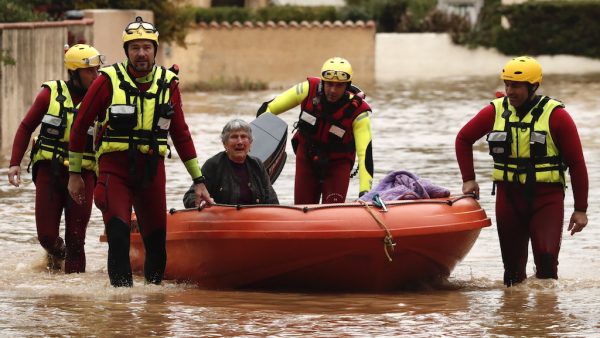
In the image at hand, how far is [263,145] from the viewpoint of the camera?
1154cm

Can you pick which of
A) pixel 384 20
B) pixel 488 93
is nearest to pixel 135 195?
pixel 488 93

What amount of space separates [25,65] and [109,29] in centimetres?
615

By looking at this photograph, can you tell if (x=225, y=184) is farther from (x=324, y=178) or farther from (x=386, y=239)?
(x=324, y=178)

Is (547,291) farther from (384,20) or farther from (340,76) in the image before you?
(384,20)

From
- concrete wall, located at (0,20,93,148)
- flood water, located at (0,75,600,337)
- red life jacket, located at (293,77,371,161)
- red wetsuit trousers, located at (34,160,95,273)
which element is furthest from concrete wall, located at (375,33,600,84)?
red wetsuit trousers, located at (34,160,95,273)

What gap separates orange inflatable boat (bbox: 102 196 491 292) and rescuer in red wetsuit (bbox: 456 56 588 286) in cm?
44

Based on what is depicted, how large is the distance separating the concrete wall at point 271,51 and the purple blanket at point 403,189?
24.7 metres

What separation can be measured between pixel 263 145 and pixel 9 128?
8852mm

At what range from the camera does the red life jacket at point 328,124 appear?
10805mm

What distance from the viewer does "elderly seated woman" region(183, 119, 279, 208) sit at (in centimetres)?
984

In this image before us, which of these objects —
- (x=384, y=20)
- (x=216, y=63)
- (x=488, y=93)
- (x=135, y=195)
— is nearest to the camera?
(x=135, y=195)

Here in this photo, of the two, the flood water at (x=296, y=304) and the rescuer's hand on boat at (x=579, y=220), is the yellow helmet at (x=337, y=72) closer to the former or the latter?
the flood water at (x=296, y=304)

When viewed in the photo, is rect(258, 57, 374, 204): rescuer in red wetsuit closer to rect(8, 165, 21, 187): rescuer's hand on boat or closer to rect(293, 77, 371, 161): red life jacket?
rect(293, 77, 371, 161): red life jacket

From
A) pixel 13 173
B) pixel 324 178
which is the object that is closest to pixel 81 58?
pixel 13 173
